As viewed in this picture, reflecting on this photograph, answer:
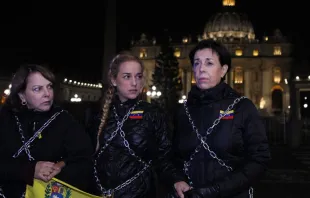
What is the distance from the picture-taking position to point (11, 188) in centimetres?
381

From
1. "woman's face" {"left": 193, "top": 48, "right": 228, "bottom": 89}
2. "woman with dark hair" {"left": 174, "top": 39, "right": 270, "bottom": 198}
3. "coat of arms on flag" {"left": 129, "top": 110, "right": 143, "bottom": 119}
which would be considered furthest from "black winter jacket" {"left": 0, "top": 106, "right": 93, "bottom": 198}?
"woman's face" {"left": 193, "top": 48, "right": 228, "bottom": 89}

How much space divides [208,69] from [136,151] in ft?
3.55

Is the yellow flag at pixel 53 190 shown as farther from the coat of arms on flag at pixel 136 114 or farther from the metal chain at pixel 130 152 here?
the coat of arms on flag at pixel 136 114

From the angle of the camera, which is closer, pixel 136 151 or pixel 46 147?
pixel 46 147

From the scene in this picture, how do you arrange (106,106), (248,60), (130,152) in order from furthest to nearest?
(248,60)
(106,106)
(130,152)

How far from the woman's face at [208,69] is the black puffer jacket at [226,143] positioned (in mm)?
83

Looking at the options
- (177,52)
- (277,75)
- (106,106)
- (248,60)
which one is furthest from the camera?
(177,52)

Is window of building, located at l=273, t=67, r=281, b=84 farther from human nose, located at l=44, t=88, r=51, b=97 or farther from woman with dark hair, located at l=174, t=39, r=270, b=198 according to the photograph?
human nose, located at l=44, t=88, r=51, b=97

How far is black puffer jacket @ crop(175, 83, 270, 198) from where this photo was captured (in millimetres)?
3494

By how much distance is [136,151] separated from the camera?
4.25 metres

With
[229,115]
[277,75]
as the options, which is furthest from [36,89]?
[277,75]

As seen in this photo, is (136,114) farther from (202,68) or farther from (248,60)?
(248,60)

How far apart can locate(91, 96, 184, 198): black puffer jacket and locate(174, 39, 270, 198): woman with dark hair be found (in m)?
0.36

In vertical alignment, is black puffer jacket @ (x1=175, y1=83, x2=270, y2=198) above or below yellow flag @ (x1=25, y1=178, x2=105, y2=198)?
above
